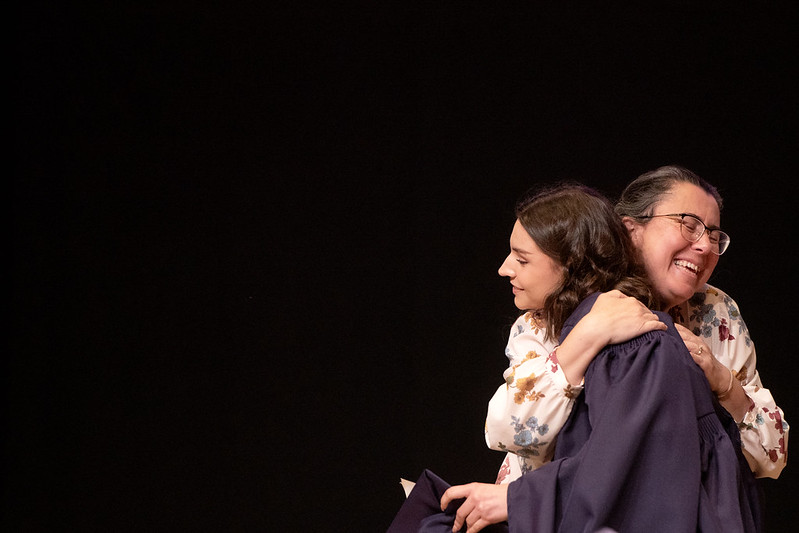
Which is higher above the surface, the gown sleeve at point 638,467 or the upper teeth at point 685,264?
the upper teeth at point 685,264

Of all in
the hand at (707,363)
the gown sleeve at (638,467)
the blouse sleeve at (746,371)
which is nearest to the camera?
the gown sleeve at (638,467)

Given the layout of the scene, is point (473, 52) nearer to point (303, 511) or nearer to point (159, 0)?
point (159, 0)

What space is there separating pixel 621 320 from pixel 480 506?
1.28 ft

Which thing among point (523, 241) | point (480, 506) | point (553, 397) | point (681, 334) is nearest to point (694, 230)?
point (681, 334)

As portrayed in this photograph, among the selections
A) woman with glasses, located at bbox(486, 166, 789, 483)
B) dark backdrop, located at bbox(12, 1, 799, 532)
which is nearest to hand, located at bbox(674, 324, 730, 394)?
woman with glasses, located at bbox(486, 166, 789, 483)

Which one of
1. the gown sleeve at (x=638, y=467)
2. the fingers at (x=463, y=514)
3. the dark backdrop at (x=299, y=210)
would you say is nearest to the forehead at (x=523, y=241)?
the gown sleeve at (x=638, y=467)

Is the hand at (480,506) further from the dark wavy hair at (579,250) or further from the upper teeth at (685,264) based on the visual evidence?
the upper teeth at (685,264)

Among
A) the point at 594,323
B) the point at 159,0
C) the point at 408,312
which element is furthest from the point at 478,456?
the point at 159,0

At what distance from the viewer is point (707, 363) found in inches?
62.3

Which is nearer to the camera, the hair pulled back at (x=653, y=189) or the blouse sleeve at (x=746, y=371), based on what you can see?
the blouse sleeve at (x=746, y=371)

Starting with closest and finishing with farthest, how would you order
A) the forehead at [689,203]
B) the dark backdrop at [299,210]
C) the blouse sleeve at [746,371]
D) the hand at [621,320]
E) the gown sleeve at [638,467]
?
the gown sleeve at [638,467] → the hand at [621,320] → the blouse sleeve at [746,371] → the forehead at [689,203] → the dark backdrop at [299,210]

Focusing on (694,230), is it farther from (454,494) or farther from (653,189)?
(454,494)

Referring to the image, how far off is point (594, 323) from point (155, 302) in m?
1.63

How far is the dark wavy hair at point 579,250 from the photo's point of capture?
1.61 m
